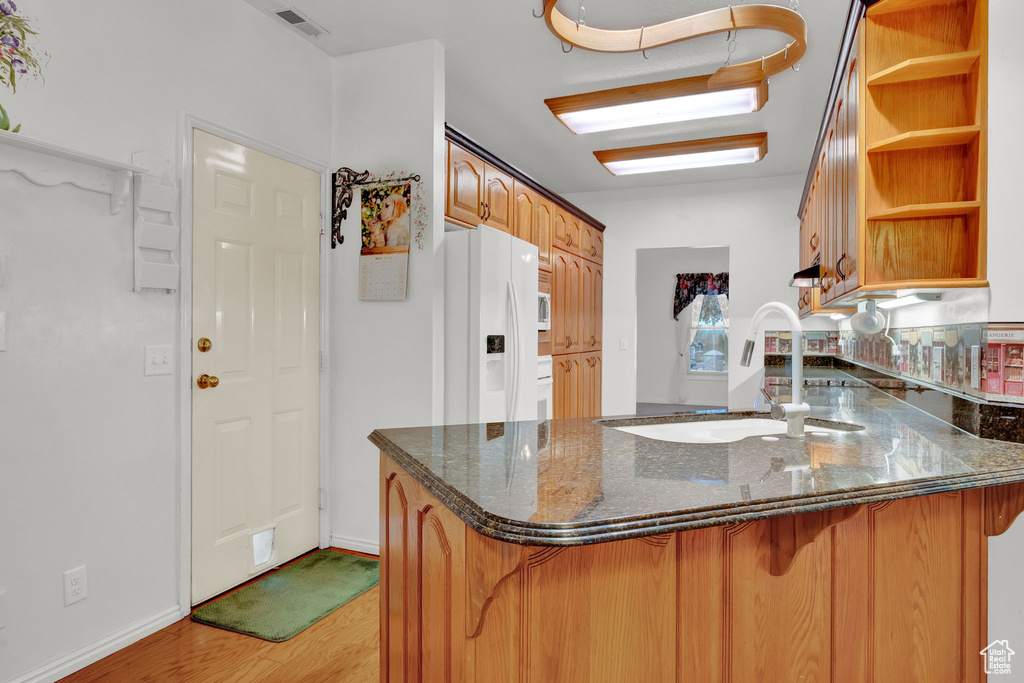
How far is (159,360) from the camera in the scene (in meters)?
2.27

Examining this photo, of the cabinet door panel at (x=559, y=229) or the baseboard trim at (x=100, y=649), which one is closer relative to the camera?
the baseboard trim at (x=100, y=649)

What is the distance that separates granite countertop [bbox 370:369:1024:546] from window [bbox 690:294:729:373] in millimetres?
6567

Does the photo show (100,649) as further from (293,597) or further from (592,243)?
(592,243)

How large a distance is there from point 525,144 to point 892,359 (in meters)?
2.84

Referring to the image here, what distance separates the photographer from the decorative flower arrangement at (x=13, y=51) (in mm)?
1789

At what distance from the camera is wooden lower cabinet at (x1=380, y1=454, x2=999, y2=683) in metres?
1.05

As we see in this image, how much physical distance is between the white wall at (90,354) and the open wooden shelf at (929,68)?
8.13ft

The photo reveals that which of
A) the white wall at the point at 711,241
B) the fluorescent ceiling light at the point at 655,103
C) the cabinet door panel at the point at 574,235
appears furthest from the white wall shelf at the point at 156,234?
the white wall at the point at 711,241

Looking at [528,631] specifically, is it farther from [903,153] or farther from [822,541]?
[903,153]

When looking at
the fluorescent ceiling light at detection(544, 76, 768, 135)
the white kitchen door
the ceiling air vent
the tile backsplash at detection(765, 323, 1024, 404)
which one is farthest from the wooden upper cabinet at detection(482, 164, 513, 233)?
the tile backsplash at detection(765, 323, 1024, 404)

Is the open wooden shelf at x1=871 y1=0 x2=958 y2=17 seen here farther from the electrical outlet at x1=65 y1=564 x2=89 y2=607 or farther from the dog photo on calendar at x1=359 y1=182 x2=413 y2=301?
the electrical outlet at x1=65 y1=564 x2=89 y2=607

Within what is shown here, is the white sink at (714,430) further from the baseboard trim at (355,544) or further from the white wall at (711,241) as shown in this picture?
the white wall at (711,241)

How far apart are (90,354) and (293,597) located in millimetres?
1271

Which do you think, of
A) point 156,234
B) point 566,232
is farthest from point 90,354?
point 566,232
